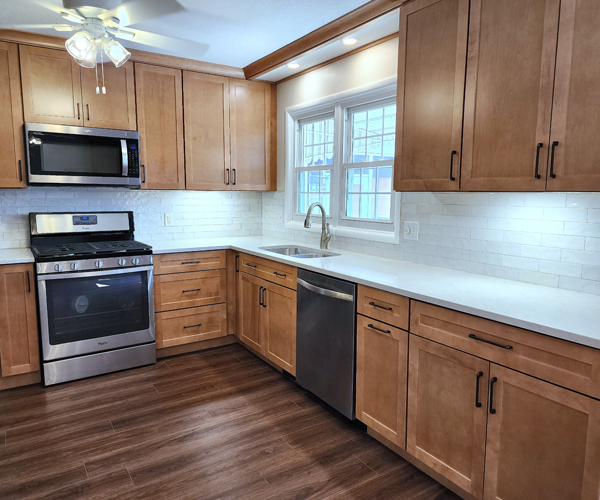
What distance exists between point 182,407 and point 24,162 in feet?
6.86

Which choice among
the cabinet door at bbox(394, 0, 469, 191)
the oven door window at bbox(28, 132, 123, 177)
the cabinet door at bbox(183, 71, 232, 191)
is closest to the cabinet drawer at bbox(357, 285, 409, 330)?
the cabinet door at bbox(394, 0, 469, 191)

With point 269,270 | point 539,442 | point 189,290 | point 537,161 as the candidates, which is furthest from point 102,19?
point 539,442

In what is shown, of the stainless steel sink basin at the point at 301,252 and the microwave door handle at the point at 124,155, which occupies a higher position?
the microwave door handle at the point at 124,155

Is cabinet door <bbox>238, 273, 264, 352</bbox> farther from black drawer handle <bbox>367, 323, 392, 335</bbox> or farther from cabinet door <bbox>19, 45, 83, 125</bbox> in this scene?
cabinet door <bbox>19, 45, 83, 125</bbox>

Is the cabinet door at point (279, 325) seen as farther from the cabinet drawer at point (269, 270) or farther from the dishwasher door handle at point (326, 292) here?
the dishwasher door handle at point (326, 292)

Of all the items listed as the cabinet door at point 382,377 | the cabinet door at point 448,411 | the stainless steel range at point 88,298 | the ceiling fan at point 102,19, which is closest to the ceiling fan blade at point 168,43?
the ceiling fan at point 102,19

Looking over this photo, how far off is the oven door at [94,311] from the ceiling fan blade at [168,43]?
1699 millimetres

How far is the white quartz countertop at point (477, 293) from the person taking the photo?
150 centimetres

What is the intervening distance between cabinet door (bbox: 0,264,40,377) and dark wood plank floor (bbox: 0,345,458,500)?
213 millimetres

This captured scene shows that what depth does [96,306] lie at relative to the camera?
316 cm

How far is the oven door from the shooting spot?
3.00 m

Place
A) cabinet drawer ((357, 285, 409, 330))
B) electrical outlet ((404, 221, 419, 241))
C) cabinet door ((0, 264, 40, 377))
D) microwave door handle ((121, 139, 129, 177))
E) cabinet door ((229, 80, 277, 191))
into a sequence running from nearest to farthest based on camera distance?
cabinet drawer ((357, 285, 409, 330)) < electrical outlet ((404, 221, 419, 241)) < cabinet door ((0, 264, 40, 377)) < microwave door handle ((121, 139, 129, 177)) < cabinet door ((229, 80, 277, 191))

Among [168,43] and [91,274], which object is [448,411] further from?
[168,43]

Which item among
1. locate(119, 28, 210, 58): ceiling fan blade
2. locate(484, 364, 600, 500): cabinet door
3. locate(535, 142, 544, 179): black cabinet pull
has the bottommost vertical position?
locate(484, 364, 600, 500): cabinet door
